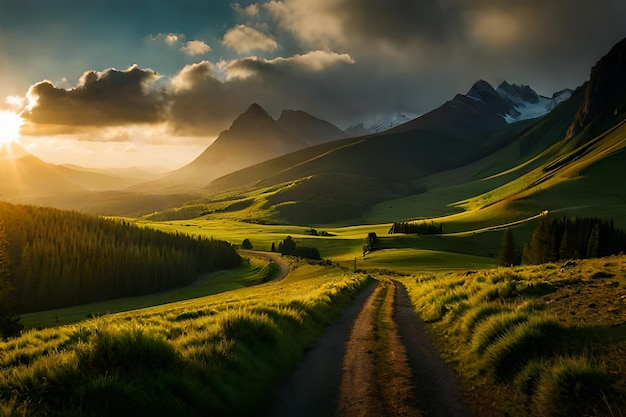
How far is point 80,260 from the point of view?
402 ft

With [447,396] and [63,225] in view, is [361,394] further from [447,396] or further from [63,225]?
[63,225]

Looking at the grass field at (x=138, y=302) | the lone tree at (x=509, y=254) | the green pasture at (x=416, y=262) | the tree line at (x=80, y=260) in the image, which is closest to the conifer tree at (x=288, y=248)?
the tree line at (x=80, y=260)

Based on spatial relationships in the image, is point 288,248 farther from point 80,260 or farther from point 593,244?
point 593,244

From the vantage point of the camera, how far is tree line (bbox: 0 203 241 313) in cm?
11562

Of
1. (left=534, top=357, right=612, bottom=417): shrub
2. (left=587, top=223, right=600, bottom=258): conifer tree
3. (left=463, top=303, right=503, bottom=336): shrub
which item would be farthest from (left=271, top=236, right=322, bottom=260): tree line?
(left=534, top=357, right=612, bottom=417): shrub

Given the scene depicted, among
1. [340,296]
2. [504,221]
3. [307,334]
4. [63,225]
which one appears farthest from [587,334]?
[504,221]

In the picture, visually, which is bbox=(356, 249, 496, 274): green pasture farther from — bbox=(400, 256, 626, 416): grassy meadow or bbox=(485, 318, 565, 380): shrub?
bbox=(485, 318, 565, 380): shrub

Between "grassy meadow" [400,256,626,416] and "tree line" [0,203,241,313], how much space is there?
12077 centimetres

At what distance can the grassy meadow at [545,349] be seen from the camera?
8.91 m

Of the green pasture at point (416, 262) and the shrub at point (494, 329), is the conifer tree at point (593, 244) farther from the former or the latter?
the shrub at point (494, 329)

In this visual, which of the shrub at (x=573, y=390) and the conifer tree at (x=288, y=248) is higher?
the shrub at (x=573, y=390)

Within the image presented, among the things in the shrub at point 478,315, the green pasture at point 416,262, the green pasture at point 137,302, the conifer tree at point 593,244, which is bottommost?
the green pasture at point 137,302

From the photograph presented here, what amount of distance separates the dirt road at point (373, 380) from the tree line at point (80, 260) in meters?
117

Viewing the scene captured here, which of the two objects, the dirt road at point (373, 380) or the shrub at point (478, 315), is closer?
the dirt road at point (373, 380)
